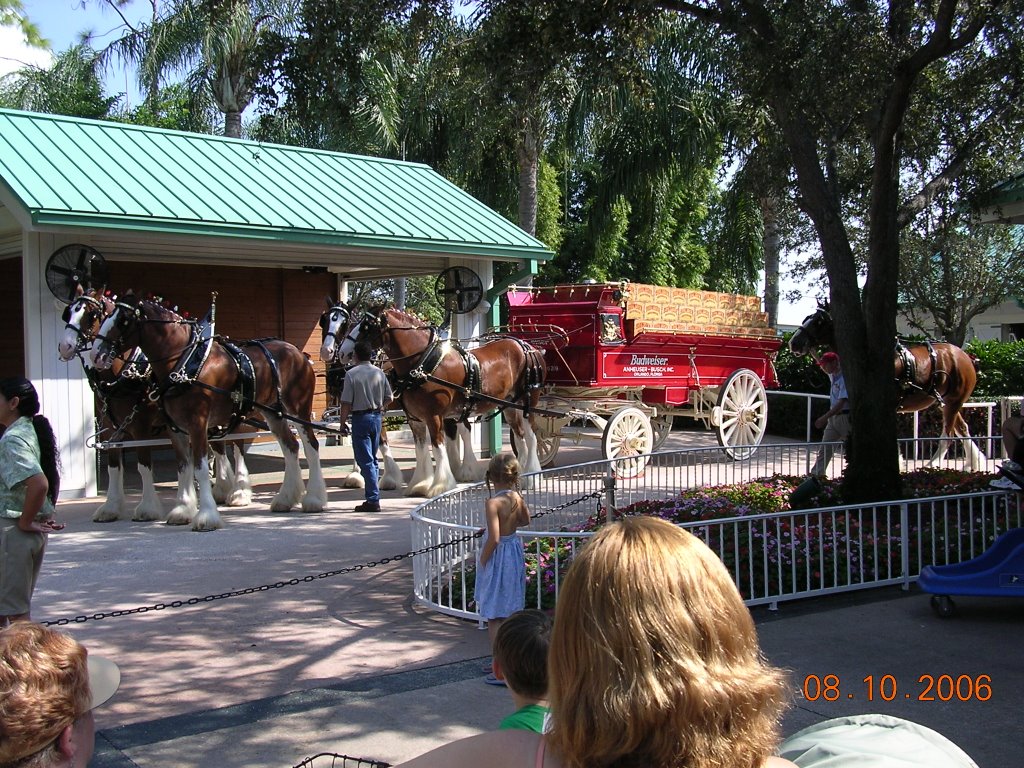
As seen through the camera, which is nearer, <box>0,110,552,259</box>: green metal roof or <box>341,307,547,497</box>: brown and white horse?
<box>0,110,552,259</box>: green metal roof

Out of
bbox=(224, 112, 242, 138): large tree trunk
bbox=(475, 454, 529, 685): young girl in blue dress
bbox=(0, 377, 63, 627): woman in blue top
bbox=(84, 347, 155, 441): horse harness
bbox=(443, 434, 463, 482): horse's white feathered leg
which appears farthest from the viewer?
bbox=(224, 112, 242, 138): large tree trunk

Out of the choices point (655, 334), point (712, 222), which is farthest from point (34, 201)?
point (712, 222)

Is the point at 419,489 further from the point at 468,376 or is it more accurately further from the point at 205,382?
the point at 205,382

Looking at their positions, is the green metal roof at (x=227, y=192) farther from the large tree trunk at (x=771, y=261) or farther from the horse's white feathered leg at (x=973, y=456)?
the large tree trunk at (x=771, y=261)

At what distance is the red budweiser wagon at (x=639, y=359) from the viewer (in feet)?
46.7

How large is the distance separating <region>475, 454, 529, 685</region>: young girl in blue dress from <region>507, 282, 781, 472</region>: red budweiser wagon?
7.47 metres

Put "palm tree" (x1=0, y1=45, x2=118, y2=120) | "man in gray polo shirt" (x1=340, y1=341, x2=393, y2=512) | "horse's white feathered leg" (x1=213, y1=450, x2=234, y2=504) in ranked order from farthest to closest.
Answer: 1. "palm tree" (x1=0, y1=45, x2=118, y2=120)
2. "horse's white feathered leg" (x1=213, y1=450, x2=234, y2=504)
3. "man in gray polo shirt" (x1=340, y1=341, x2=393, y2=512)

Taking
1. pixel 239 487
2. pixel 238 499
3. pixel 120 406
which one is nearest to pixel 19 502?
pixel 120 406

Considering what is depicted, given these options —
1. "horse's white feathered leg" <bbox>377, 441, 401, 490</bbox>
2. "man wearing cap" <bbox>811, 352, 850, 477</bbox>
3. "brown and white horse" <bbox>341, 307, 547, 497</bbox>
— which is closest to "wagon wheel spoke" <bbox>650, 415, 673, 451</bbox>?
"brown and white horse" <bbox>341, 307, 547, 497</bbox>

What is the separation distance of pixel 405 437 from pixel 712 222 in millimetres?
18547

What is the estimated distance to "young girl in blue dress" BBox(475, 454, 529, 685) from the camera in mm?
6039

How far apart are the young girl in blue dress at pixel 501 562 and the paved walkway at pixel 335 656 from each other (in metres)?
0.40

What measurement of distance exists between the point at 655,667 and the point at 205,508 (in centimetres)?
953

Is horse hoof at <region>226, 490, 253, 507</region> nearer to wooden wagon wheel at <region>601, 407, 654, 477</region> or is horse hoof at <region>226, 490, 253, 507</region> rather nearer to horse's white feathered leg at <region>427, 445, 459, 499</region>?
horse's white feathered leg at <region>427, 445, 459, 499</region>
